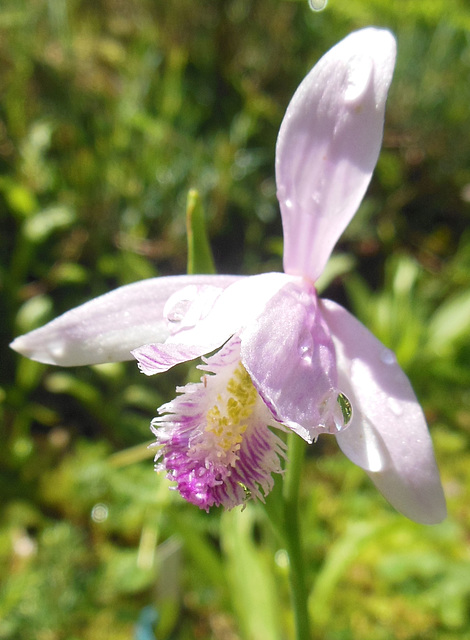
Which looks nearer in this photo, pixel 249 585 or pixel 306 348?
pixel 306 348

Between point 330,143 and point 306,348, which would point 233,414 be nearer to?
point 306,348

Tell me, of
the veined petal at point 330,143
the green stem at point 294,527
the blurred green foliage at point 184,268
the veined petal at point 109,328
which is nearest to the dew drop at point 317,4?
the blurred green foliage at point 184,268

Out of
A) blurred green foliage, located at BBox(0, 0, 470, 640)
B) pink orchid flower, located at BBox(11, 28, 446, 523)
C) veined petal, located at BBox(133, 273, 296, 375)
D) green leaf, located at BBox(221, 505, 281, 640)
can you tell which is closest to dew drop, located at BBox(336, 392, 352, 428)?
pink orchid flower, located at BBox(11, 28, 446, 523)

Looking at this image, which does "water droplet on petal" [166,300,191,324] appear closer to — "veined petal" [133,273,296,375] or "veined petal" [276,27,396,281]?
"veined petal" [133,273,296,375]

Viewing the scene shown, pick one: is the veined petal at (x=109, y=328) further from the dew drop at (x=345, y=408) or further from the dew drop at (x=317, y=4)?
the dew drop at (x=317, y=4)

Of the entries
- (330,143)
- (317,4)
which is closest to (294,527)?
(330,143)
